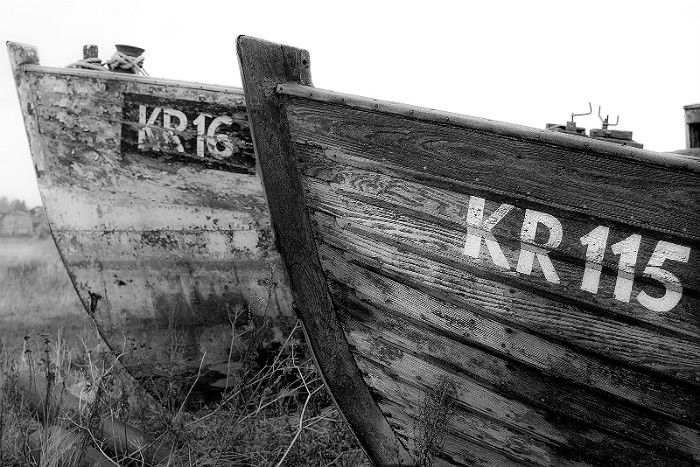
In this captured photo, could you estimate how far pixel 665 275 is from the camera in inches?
87.9

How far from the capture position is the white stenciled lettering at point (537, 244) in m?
2.34

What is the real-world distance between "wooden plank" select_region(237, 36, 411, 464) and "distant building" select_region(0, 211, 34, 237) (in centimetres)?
1195

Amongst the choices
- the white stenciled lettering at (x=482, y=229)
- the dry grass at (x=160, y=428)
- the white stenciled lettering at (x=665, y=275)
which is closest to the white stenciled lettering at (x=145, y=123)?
the dry grass at (x=160, y=428)

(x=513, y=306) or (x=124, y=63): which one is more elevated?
(x=124, y=63)

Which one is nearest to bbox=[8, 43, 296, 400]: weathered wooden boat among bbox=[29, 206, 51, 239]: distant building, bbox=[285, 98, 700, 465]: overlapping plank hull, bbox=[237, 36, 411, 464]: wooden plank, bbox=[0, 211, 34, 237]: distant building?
bbox=[237, 36, 411, 464]: wooden plank

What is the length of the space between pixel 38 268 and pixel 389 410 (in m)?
8.10

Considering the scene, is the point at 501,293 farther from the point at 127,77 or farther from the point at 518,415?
the point at 127,77

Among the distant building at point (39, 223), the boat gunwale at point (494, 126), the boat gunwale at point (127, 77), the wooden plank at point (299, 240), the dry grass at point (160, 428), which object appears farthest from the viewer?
the distant building at point (39, 223)

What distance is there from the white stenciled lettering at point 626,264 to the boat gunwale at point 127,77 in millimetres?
2825

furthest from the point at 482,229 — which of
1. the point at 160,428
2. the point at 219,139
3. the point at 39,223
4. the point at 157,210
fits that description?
the point at 39,223

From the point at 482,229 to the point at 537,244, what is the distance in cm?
19

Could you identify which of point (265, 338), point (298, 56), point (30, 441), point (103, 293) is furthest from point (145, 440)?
point (298, 56)

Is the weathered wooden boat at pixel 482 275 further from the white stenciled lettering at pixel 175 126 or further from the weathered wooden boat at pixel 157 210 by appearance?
the white stenciled lettering at pixel 175 126

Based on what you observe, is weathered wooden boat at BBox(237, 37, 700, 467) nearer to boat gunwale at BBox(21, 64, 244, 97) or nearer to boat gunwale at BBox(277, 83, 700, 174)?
boat gunwale at BBox(277, 83, 700, 174)
